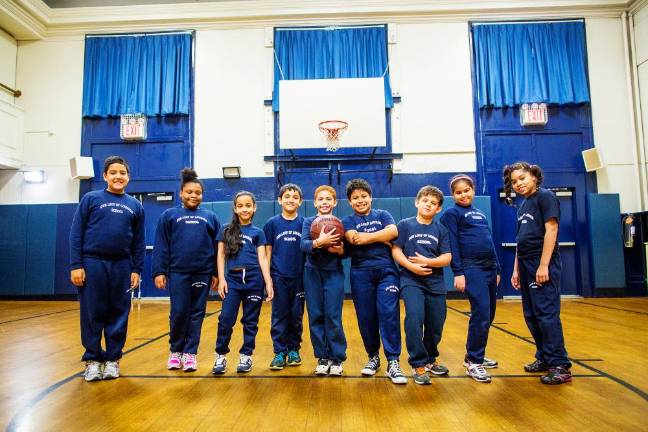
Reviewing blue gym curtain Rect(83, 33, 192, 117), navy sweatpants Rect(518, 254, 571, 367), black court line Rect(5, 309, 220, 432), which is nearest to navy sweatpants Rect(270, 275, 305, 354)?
black court line Rect(5, 309, 220, 432)

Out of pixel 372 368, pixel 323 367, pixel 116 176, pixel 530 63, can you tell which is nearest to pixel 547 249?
pixel 372 368

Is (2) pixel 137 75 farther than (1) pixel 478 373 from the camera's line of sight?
Yes

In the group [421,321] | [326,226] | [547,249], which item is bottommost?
[421,321]

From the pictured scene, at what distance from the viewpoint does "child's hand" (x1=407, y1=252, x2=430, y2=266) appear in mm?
2346

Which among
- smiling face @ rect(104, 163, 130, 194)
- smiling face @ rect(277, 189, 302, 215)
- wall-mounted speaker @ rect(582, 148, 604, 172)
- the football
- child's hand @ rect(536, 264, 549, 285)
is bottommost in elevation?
child's hand @ rect(536, 264, 549, 285)

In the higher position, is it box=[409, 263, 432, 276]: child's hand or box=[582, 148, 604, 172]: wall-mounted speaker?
box=[582, 148, 604, 172]: wall-mounted speaker

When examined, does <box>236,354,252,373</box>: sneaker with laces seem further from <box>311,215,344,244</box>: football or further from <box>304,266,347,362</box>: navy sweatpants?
<box>311,215,344,244</box>: football

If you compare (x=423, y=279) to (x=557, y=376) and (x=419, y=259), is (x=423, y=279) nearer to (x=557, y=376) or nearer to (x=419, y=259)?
(x=419, y=259)

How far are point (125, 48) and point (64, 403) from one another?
24.1ft

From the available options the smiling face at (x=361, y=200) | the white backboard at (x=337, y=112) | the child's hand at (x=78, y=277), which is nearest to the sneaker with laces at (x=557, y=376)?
the smiling face at (x=361, y=200)

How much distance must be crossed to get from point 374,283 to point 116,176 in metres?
1.73

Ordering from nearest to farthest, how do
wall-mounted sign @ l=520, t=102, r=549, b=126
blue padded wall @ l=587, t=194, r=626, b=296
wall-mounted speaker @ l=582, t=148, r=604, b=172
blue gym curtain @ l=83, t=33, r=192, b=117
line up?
1. blue padded wall @ l=587, t=194, r=626, b=296
2. wall-mounted speaker @ l=582, t=148, r=604, b=172
3. wall-mounted sign @ l=520, t=102, r=549, b=126
4. blue gym curtain @ l=83, t=33, r=192, b=117

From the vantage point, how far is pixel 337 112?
21.9ft

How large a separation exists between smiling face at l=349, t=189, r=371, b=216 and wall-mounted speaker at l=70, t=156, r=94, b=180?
256 inches
